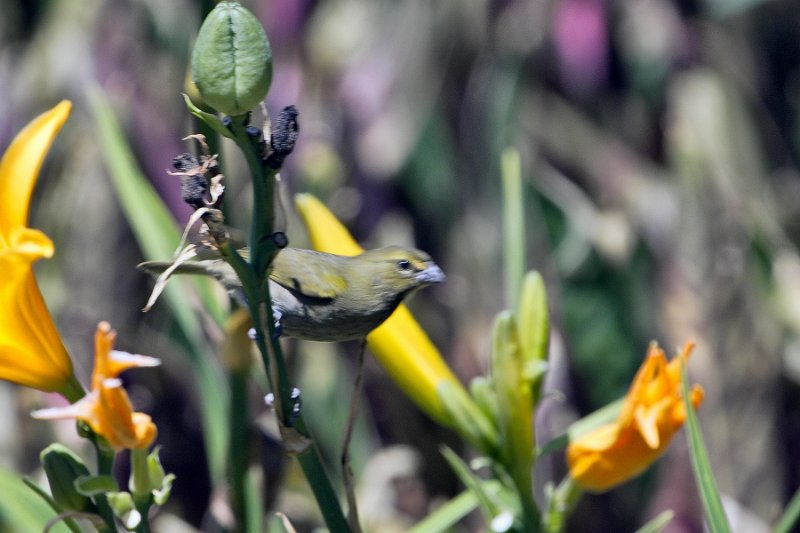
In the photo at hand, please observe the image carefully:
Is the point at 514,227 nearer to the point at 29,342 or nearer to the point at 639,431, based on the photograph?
the point at 639,431

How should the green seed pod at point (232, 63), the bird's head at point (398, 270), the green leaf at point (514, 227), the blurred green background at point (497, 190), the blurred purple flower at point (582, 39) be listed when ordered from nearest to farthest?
the green seed pod at point (232, 63) → the bird's head at point (398, 270) → the green leaf at point (514, 227) → the blurred green background at point (497, 190) → the blurred purple flower at point (582, 39)

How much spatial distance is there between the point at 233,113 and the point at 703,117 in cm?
102

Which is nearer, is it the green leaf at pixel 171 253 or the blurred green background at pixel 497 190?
the green leaf at pixel 171 253

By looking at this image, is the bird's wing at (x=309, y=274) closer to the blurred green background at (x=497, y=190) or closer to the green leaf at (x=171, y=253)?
the green leaf at (x=171, y=253)

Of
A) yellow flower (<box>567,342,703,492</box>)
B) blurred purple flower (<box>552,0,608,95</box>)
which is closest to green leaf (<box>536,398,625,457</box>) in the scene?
yellow flower (<box>567,342,703,492</box>)

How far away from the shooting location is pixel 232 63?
1.00ft

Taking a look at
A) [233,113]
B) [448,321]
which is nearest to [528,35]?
[448,321]

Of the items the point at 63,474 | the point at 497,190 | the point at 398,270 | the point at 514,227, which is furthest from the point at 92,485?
the point at 497,190

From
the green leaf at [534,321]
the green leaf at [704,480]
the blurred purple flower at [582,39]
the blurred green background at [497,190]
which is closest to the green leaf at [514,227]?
the green leaf at [534,321]

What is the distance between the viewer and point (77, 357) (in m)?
1.05

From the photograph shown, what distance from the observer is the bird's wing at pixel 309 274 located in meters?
0.40

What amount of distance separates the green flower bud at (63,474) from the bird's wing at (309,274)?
0.10m

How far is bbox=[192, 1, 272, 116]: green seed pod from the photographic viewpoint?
0.30 m

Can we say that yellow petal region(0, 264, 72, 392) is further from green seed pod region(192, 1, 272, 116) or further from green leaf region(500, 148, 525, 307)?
green leaf region(500, 148, 525, 307)
